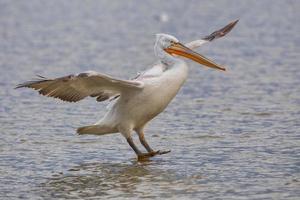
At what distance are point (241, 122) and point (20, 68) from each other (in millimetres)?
5078

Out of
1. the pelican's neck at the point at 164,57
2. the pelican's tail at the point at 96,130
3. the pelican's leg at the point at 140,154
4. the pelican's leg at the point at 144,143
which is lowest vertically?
the pelican's leg at the point at 140,154

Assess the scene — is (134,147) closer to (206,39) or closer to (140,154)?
(140,154)

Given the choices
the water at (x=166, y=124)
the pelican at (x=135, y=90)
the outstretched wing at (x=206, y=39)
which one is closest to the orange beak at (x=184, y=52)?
the pelican at (x=135, y=90)

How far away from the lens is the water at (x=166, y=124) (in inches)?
257

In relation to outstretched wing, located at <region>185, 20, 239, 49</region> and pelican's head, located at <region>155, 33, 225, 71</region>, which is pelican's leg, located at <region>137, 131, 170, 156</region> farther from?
outstretched wing, located at <region>185, 20, 239, 49</region>

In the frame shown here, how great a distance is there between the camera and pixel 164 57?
25.0ft

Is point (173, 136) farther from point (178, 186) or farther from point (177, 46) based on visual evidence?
point (178, 186)

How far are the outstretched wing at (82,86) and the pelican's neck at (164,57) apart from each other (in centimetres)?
42

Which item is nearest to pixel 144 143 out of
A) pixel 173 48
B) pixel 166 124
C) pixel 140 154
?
pixel 140 154

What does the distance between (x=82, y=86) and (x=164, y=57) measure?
84 centimetres

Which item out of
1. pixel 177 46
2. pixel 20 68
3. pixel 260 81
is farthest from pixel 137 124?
pixel 20 68

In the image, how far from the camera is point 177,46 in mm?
7770

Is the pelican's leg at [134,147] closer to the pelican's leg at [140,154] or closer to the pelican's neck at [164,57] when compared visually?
the pelican's leg at [140,154]

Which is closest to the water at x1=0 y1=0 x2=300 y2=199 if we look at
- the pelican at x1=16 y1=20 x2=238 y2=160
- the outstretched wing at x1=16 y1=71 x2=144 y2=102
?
the pelican at x1=16 y1=20 x2=238 y2=160
